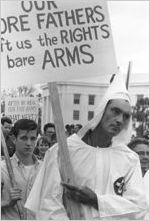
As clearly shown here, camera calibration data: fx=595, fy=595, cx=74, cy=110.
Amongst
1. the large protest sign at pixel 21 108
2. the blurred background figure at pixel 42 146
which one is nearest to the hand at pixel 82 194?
the large protest sign at pixel 21 108

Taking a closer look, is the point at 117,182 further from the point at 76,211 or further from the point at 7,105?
the point at 7,105

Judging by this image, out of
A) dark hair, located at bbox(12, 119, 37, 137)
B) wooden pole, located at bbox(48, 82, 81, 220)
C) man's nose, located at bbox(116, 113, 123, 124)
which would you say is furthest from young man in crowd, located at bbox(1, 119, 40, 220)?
man's nose, located at bbox(116, 113, 123, 124)

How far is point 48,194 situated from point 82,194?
9.5 inches

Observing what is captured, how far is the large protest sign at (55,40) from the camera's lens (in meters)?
3.81

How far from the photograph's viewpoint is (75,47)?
3828 millimetres

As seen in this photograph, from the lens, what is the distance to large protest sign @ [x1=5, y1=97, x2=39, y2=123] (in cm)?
539

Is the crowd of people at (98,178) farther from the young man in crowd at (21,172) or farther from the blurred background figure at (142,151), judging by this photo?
the blurred background figure at (142,151)

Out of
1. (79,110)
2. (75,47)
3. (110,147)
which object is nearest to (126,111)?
(110,147)

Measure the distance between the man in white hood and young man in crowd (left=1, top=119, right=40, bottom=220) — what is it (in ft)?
0.95

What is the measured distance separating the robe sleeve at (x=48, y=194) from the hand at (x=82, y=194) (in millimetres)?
84

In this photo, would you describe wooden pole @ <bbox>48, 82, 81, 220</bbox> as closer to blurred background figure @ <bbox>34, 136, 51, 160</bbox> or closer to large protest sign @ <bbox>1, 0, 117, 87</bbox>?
large protest sign @ <bbox>1, 0, 117, 87</bbox>

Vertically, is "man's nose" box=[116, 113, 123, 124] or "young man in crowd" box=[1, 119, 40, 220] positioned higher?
"man's nose" box=[116, 113, 123, 124]

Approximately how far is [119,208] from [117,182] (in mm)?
173

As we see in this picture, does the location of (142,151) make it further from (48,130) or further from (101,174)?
(48,130)
